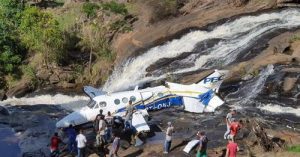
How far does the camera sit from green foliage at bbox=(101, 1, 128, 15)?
4873 centimetres

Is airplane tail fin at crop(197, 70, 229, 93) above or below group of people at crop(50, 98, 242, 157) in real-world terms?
above

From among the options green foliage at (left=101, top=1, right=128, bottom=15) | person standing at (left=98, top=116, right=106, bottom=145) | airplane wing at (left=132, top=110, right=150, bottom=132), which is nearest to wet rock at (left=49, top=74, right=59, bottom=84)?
green foliage at (left=101, top=1, right=128, bottom=15)

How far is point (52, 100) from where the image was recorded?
37.8m

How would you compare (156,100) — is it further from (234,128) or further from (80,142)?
(80,142)

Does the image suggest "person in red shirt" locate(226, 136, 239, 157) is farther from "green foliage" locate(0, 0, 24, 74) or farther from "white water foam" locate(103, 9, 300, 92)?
"green foliage" locate(0, 0, 24, 74)

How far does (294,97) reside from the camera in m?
29.8

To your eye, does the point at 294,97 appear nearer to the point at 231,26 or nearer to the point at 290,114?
the point at 290,114

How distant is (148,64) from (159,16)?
26.1 feet

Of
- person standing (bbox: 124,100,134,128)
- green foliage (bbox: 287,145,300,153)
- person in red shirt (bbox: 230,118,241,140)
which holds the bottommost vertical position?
green foliage (bbox: 287,145,300,153)

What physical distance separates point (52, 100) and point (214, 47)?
12.4 metres

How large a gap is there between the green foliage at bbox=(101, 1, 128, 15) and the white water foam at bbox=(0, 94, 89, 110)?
13.2 m

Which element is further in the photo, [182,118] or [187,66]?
[187,66]

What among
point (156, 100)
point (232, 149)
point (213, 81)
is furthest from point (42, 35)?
point (232, 149)

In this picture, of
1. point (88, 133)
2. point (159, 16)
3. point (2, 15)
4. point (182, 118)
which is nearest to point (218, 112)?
point (182, 118)
